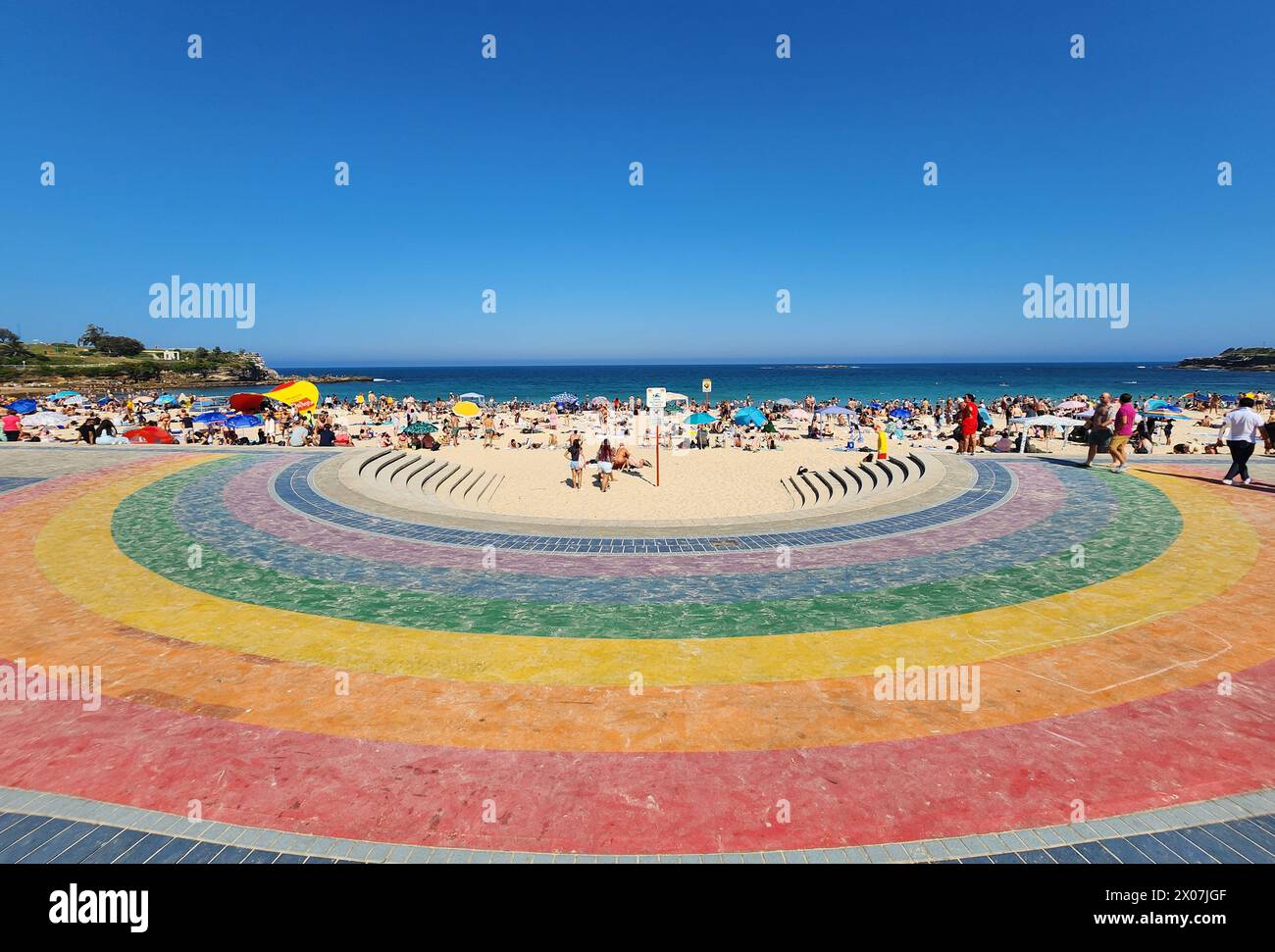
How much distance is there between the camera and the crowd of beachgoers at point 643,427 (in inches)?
1012

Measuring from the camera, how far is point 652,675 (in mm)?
6027

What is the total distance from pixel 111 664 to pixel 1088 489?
17942 mm

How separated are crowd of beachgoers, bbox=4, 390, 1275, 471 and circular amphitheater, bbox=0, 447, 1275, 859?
10.2 metres

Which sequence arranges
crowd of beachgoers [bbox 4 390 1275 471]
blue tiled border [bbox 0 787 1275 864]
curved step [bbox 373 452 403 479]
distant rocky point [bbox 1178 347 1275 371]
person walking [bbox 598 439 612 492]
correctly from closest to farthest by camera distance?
blue tiled border [bbox 0 787 1275 864] < curved step [bbox 373 452 403 479] < person walking [bbox 598 439 612 492] < crowd of beachgoers [bbox 4 390 1275 471] < distant rocky point [bbox 1178 347 1275 371]

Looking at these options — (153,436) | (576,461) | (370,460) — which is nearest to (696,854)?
(576,461)

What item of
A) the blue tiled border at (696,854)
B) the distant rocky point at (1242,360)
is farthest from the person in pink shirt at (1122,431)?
the distant rocky point at (1242,360)

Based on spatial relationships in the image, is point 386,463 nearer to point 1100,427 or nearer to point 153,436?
point 153,436

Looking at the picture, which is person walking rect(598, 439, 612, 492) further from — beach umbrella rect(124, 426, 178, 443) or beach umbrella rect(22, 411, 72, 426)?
beach umbrella rect(22, 411, 72, 426)

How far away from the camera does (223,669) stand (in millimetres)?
6113

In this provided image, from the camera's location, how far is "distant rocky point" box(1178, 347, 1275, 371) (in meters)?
159

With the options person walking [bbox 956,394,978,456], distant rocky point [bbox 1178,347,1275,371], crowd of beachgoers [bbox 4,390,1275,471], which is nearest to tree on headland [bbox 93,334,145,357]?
crowd of beachgoers [bbox 4,390,1275,471]

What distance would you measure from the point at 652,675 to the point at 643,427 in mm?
23848
